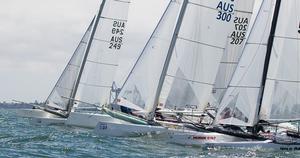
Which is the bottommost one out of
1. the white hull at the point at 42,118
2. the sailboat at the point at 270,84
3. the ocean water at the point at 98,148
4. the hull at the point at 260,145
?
the ocean water at the point at 98,148

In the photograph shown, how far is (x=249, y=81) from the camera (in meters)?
27.0

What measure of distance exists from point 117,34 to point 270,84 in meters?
14.2

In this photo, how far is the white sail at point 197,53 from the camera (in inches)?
1237

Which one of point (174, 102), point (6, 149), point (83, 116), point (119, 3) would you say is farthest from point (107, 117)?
point (6, 149)

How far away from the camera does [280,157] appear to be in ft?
76.6

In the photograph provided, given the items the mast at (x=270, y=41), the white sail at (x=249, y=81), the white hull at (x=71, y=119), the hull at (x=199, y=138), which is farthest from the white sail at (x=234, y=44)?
the hull at (x=199, y=138)

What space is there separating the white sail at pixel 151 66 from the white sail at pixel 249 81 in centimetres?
541

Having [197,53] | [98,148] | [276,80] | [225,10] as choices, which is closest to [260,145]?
[276,80]

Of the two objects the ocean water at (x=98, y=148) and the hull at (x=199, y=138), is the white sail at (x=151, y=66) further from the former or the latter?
the hull at (x=199, y=138)

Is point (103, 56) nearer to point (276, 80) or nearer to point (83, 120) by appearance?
point (83, 120)

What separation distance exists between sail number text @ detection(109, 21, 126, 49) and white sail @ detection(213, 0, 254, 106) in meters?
6.40

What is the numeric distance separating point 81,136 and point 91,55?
9955mm

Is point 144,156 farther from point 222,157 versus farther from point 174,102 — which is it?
point 174,102

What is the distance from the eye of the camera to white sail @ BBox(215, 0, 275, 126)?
26797mm
